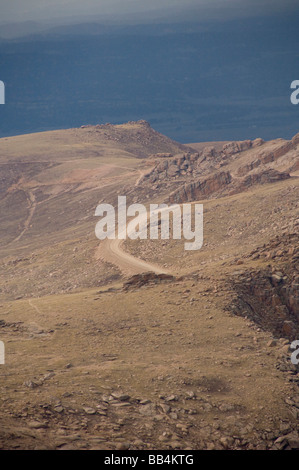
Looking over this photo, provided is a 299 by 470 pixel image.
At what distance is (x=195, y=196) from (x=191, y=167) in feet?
75.3

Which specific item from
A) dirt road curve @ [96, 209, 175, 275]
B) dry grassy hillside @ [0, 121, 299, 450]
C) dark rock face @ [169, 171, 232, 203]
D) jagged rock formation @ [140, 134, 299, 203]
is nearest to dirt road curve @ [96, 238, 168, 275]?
dirt road curve @ [96, 209, 175, 275]

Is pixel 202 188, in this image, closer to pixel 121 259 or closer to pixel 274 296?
pixel 121 259

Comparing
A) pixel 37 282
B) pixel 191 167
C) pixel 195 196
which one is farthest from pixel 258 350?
pixel 191 167

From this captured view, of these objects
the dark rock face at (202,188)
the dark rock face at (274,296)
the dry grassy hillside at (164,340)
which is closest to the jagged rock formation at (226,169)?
the dark rock face at (202,188)
